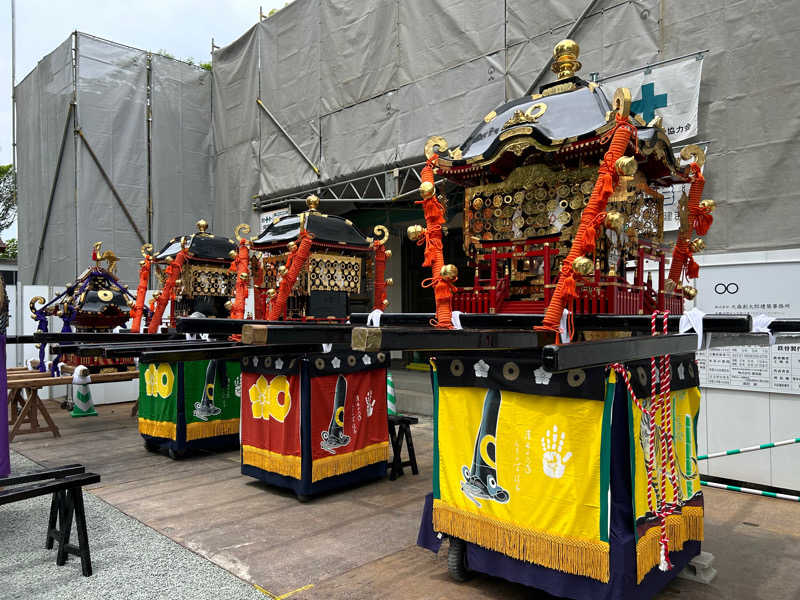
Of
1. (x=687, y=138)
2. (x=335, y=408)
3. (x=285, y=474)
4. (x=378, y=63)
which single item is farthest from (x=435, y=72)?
(x=285, y=474)

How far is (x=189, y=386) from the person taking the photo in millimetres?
6762

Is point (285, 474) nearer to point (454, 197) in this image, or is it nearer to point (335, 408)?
point (335, 408)

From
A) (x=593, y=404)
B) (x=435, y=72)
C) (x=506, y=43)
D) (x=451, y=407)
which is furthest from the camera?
(x=435, y=72)

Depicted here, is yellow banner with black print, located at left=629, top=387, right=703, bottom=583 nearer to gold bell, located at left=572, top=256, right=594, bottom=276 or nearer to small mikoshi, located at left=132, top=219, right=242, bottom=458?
gold bell, located at left=572, top=256, right=594, bottom=276

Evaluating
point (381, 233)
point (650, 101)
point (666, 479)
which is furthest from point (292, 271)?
point (650, 101)

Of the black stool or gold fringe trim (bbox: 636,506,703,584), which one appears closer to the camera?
gold fringe trim (bbox: 636,506,703,584)

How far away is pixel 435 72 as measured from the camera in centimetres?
841

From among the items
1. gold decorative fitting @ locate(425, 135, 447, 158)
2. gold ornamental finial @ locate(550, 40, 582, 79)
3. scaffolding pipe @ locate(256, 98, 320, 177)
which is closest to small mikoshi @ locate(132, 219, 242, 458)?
scaffolding pipe @ locate(256, 98, 320, 177)

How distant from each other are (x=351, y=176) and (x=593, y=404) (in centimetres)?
738

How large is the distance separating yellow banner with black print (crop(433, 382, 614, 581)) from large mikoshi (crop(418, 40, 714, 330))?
24.1 inches

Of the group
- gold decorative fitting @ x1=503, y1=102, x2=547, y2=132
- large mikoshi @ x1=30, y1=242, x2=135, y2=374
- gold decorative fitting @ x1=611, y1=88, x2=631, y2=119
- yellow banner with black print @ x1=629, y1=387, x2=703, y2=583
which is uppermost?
gold decorative fitting @ x1=503, y1=102, x2=547, y2=132

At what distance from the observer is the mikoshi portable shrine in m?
2.86

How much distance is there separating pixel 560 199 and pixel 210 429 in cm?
528

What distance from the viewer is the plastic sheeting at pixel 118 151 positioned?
12.2 m
